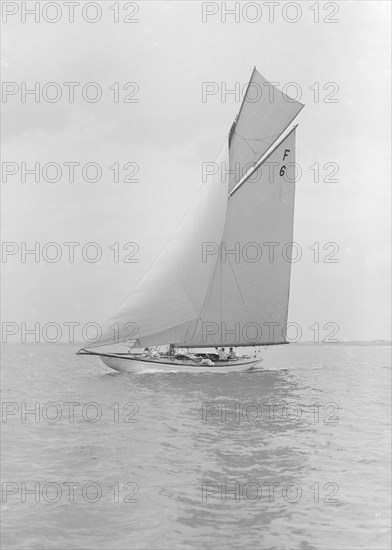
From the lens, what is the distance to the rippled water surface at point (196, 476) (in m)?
9.27

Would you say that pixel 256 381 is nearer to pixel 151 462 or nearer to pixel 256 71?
pixel 256 71

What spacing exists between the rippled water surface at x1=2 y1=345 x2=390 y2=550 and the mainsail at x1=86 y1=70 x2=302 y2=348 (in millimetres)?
11409

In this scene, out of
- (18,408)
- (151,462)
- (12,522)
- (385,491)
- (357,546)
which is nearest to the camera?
(357,546)

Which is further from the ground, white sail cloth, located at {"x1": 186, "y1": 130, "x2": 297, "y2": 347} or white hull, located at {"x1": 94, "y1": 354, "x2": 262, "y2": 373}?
white sail cloth, located at {"x1": 186, "y1": 130, "x2": 297, "y2": 347}

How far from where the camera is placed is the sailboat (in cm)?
3638

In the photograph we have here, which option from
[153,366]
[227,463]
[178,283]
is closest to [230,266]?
[178,283]

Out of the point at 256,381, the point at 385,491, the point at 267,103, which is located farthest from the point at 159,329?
the point at 385,491

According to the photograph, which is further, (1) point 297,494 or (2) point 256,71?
(2) point 256,71

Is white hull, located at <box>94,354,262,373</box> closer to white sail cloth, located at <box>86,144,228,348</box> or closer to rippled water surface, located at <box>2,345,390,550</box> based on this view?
white sail cloth, located at <box>86,144,228,348</box>

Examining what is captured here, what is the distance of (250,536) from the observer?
29.8ft

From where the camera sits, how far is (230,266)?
40.0 metres

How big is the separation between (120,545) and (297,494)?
11.8 feet

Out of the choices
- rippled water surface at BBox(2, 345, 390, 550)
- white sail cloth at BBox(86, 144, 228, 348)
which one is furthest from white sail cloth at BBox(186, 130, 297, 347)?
rippled water surface at BBox(2, 345, 390, 550)

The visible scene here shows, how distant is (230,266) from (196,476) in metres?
27.9
